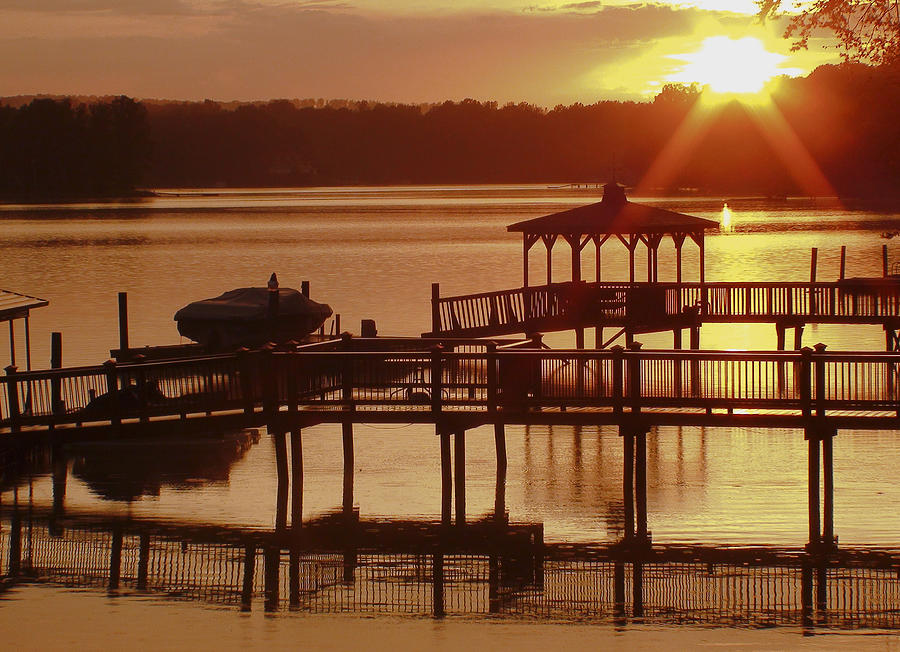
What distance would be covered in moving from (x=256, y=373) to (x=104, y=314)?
135 feet

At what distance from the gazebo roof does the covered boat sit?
7.20 meters

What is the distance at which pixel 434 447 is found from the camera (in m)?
33.0

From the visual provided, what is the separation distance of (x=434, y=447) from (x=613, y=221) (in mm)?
12018

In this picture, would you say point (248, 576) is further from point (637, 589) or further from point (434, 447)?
point (434, 447)

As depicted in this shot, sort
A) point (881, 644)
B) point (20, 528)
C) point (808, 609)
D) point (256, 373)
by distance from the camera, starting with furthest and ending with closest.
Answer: point (256, 373), point (20, 528), point (808, 609), point (881, 644)

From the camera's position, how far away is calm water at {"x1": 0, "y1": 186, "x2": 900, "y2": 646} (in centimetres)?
2603

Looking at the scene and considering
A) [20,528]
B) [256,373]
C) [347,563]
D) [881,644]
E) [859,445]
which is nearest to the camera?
[881,644]

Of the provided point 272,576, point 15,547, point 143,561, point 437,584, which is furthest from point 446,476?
point 15,547

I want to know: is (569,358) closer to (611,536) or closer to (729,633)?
(611,536)

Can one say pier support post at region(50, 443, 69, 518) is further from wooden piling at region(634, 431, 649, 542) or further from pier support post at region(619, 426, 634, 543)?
wooden piling at region(634, 431, 649, 542)

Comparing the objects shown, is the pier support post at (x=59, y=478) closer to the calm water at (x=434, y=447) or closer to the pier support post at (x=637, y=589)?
the calm water at (x=434, y=447)

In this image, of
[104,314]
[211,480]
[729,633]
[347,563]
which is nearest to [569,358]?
[347,563]

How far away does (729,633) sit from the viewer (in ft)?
63.4

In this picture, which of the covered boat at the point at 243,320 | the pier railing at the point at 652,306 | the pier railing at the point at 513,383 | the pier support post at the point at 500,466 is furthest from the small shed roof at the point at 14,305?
the pier support post at the point at 500,466
